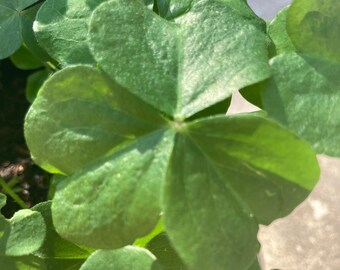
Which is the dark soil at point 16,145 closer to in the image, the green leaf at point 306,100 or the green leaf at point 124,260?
the green leaf at point 124,260

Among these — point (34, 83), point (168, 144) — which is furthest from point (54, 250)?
point (34, 83)

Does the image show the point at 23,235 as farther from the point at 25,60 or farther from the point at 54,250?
the point at 25,60

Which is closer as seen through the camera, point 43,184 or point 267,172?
point 267,172

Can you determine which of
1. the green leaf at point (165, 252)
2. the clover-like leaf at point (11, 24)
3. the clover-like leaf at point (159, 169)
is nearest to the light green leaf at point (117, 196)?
the clover-like leaf at point (159, 169)

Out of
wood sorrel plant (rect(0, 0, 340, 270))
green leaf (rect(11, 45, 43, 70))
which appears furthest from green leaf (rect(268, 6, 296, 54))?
green leaf (rect(11, 45, 43, 70))

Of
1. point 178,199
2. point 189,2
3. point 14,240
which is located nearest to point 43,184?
point 14,240

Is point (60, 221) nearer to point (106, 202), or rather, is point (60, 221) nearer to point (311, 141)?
point (106, 202)

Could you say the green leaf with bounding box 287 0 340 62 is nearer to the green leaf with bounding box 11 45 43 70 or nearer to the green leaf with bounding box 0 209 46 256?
the green leaf with bounding box 0 209 46 256
